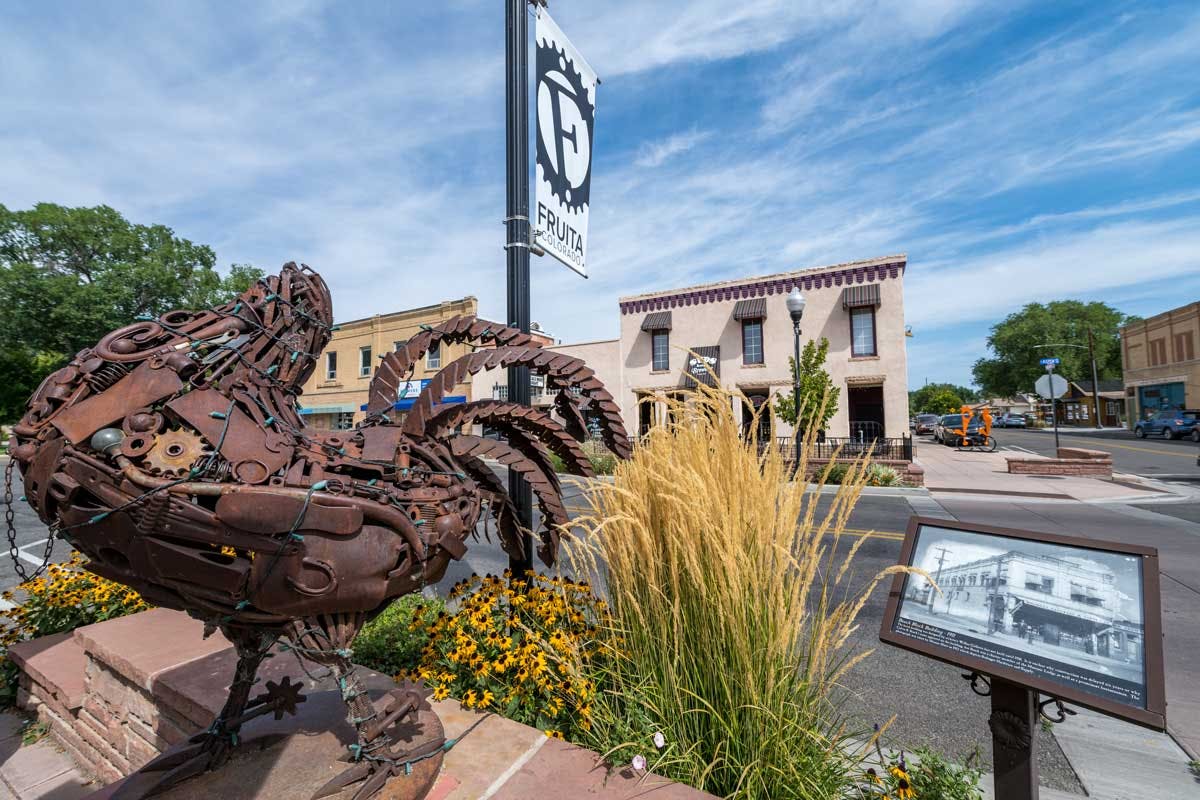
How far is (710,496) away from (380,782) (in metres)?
1.62

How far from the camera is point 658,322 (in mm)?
21719

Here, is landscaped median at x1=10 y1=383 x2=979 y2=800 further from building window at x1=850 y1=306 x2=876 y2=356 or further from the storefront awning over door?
the storefront awning over door

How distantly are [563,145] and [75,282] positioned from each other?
29953 mm

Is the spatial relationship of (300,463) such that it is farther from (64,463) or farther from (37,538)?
(37,538)

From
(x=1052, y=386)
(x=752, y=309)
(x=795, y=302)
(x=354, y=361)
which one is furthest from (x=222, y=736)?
(x=354, y=361)

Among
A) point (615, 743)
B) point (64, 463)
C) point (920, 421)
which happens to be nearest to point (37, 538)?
point (64, 463)

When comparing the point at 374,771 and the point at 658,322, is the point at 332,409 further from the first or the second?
the point at 374,771

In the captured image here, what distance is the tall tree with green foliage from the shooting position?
71.5 feet

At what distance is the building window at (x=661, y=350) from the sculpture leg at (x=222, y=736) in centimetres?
2042

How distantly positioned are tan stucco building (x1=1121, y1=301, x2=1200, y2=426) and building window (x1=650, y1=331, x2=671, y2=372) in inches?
1470

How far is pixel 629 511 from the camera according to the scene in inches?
93.8

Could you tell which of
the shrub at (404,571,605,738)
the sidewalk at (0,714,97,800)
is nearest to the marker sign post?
the shrub at (404,571,605,738)

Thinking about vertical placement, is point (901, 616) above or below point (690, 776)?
above

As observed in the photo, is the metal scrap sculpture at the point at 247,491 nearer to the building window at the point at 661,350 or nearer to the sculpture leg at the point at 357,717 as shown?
the sculpture leg at the point at 357,717
